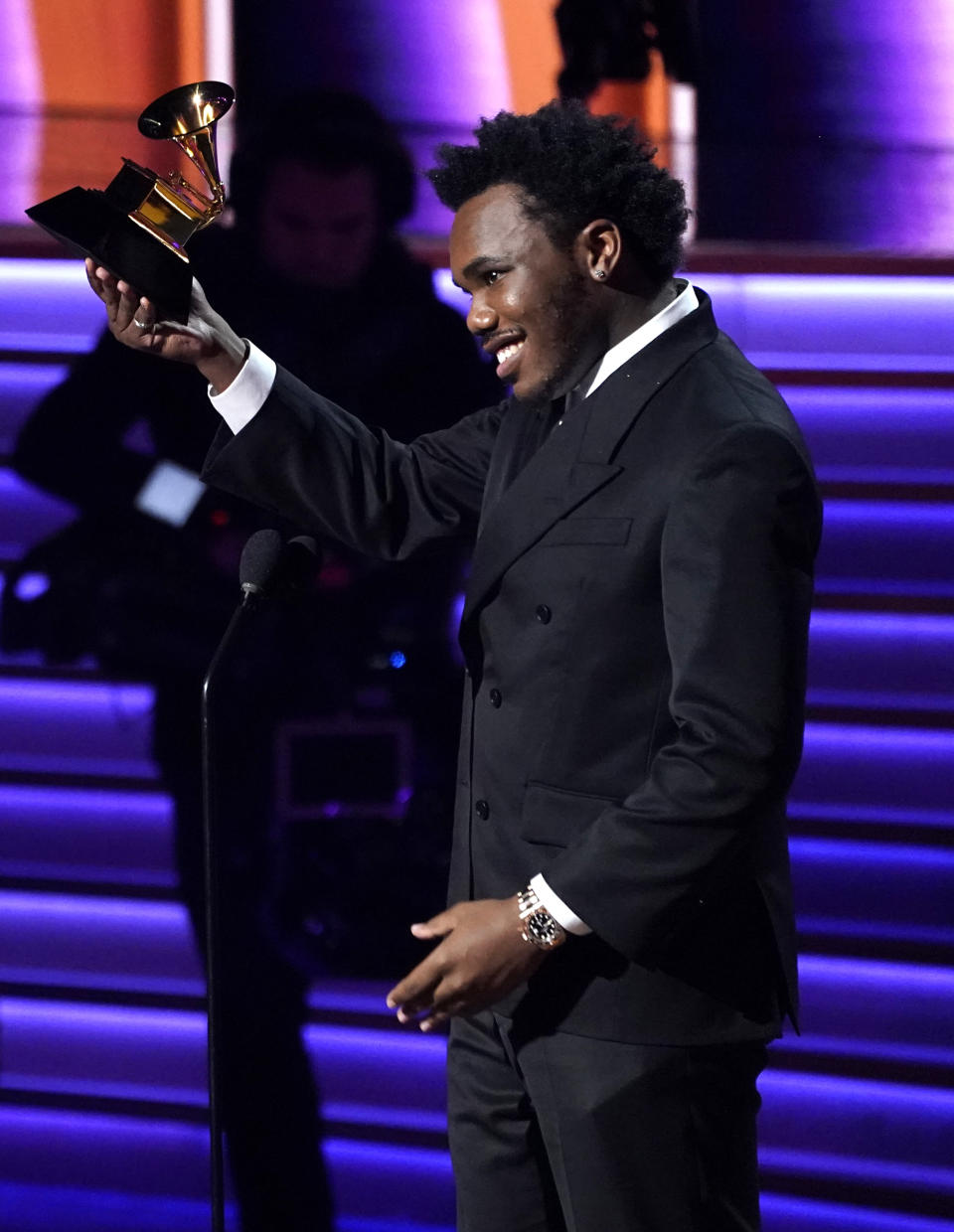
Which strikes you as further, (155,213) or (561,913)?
(155,213)

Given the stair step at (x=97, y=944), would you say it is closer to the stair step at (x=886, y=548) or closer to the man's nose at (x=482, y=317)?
the stair step at (x=886, y=548)

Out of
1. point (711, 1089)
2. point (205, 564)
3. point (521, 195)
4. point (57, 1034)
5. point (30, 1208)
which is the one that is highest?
point (521, 195)

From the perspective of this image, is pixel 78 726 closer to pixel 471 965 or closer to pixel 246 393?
pixel 246 393

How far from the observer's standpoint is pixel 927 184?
8.80ft

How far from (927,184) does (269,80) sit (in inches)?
52.8

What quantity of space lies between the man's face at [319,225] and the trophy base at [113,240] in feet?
3.11

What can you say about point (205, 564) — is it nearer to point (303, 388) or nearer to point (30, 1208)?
point (303, 388)

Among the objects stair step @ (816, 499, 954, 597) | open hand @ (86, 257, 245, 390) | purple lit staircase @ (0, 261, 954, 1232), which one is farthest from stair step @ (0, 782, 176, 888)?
stair step @ (816, 499, 954, 597)

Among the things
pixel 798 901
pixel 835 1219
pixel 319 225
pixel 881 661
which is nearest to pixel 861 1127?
pixel 835 1219

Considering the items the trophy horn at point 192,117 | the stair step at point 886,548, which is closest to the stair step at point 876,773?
the stair step at point 886,548

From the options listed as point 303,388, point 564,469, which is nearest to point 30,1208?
point 303,388

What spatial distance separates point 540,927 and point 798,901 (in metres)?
1.32

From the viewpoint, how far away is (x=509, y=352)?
1884mm

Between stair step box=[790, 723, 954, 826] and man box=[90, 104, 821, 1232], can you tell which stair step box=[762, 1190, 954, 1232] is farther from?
man box=[90, 104, 821, 1232]
